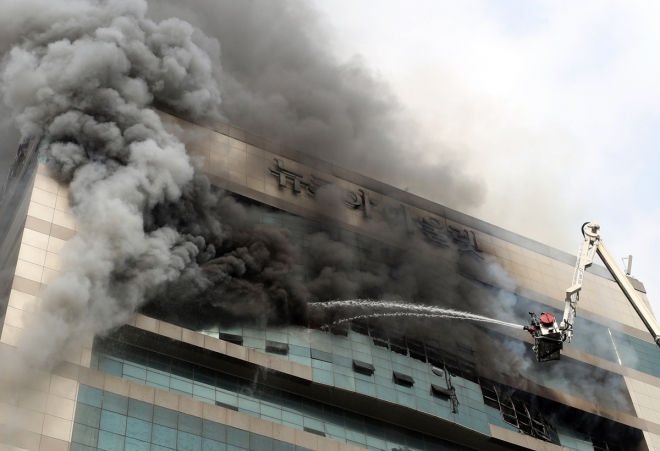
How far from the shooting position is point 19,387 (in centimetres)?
2545

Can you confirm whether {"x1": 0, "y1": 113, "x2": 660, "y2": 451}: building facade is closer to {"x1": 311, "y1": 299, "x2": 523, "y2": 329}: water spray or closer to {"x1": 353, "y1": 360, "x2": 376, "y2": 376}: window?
{"x1": 353, "y1": 360, "x2": 376, "y2": 376}: window

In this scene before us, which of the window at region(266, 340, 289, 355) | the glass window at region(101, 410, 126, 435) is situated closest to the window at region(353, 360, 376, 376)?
the window at region(266, 340, 289, 355)

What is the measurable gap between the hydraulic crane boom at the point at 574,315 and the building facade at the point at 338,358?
5.02 metres

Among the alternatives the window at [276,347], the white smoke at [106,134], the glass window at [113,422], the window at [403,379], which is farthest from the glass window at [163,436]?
the window at [403,379]

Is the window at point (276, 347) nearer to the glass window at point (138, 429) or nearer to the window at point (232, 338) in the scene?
the window at point (232, 338)

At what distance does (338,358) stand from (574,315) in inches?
328

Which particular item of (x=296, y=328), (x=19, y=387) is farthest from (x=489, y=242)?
(x=19, y=387)

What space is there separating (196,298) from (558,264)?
1970 centimetres

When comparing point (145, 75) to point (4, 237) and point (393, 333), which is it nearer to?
point (4, 237)

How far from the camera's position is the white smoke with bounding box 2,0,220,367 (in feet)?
94.0

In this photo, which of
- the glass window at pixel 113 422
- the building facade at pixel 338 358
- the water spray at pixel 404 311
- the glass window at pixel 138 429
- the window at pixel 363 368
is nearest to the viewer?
the glass window at pixel 113 422

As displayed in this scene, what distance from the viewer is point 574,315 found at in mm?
33438

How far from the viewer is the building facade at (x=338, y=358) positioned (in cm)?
2745

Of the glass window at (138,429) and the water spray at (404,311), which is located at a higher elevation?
the water spray at (404,311)
